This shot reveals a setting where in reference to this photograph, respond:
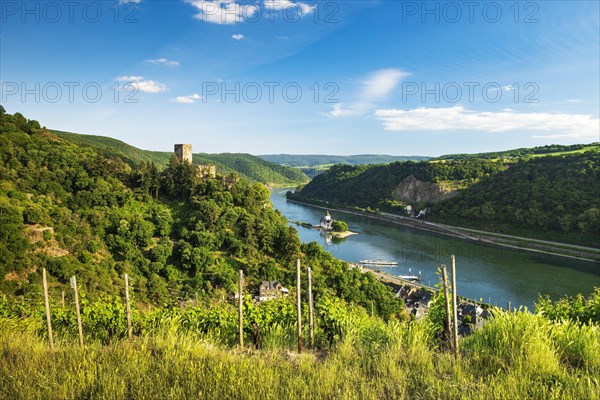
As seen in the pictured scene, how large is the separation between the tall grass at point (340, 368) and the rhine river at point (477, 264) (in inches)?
899

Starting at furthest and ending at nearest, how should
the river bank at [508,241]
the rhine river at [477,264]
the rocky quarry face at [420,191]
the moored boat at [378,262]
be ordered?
the rocky quarry face at [420,191], the moored boat at [378,262], the river bank at [508,241], the rhine river at [477,264]

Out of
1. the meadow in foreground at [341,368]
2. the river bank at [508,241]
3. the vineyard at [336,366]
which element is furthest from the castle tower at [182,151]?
the river bank at [508,241]

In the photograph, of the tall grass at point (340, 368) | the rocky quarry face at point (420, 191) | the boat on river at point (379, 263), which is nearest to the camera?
the tall grass at point (340, 368)

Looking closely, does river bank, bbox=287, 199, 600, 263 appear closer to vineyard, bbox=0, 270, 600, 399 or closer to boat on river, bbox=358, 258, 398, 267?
boat on river, bbox=358, 258, 398, 267

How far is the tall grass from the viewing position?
3033 mm

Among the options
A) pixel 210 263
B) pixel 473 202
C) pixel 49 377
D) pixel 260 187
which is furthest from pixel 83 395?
pixel 473 202

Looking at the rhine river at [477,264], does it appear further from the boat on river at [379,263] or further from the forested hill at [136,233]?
the forested hill at [136,233]

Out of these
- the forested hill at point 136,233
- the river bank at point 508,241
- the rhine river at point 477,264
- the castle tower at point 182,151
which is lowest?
the rhine river at point 477,264

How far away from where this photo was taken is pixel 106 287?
17469 millimetres

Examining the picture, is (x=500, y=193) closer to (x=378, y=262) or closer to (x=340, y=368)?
(x=378, y=262)

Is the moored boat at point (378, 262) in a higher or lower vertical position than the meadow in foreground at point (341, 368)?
lower

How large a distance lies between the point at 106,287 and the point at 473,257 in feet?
121

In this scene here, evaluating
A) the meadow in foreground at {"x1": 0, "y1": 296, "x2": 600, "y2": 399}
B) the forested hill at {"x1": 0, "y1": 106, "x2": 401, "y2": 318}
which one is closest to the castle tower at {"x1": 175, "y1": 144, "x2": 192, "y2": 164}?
the forested hill at {"x1": 0, "y1": 106, "x2": 401, "y2": 318}

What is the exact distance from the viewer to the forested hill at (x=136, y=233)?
59.1 ft
